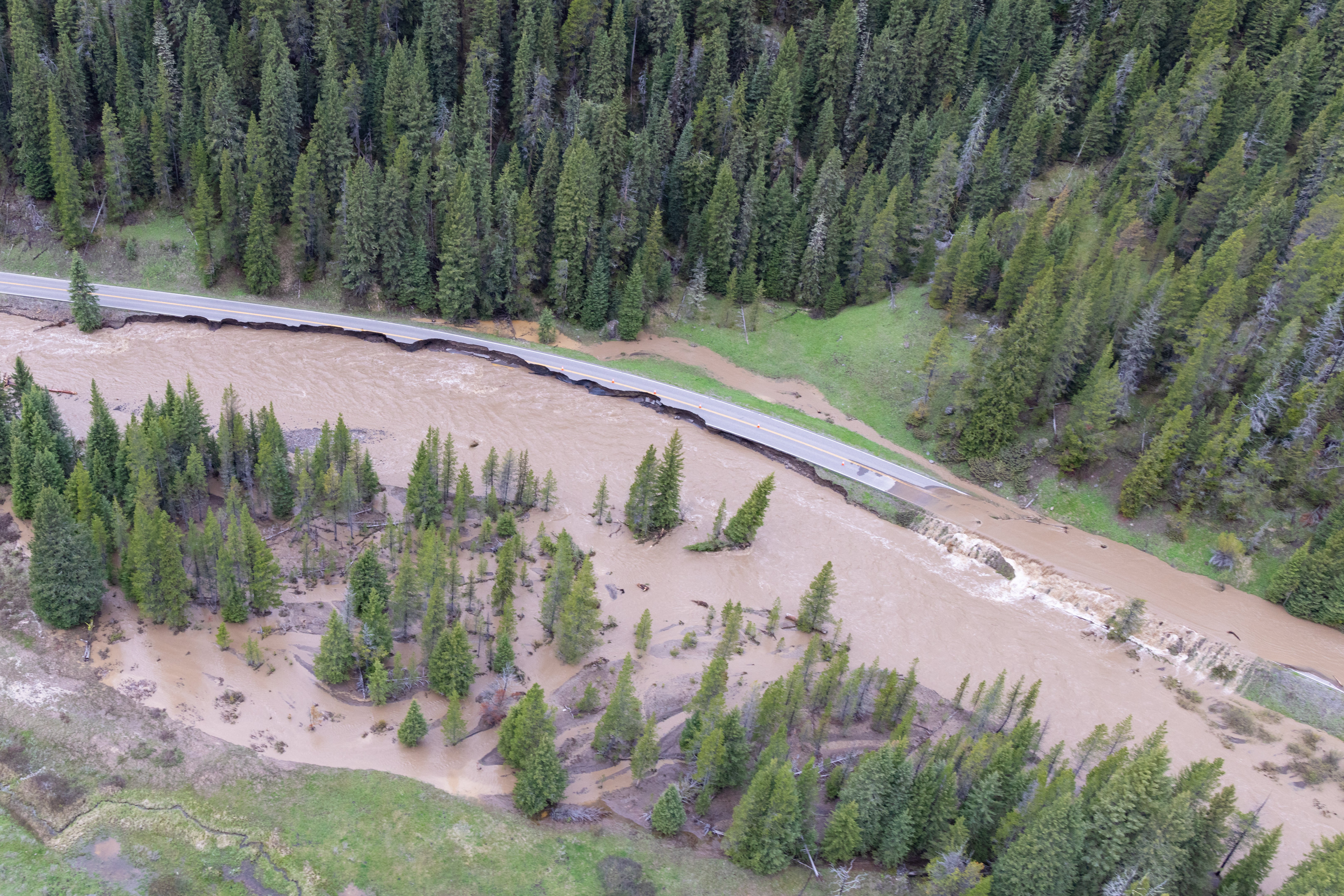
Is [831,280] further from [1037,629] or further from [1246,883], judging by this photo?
[1246,883]

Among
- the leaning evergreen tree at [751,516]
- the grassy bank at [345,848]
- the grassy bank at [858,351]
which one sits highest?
the grassy bank at [858,351]

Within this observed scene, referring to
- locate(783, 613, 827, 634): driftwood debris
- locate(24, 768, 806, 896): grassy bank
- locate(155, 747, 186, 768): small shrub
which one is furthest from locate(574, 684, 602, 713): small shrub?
locate(155, 747, 186, 768): small shrub

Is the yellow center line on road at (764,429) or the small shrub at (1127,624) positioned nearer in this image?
the small shrub at (1127,624)

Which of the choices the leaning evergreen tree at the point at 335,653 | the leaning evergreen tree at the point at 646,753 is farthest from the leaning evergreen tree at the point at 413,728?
the leaning evergreen tree at the point at 646,753

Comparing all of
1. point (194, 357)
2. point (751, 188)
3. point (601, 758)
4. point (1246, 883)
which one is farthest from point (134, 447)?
point (1246, 883)

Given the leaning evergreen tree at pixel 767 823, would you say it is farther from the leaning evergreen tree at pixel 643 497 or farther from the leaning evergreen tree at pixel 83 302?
the leaning evergreen tree at pixel 83 302
